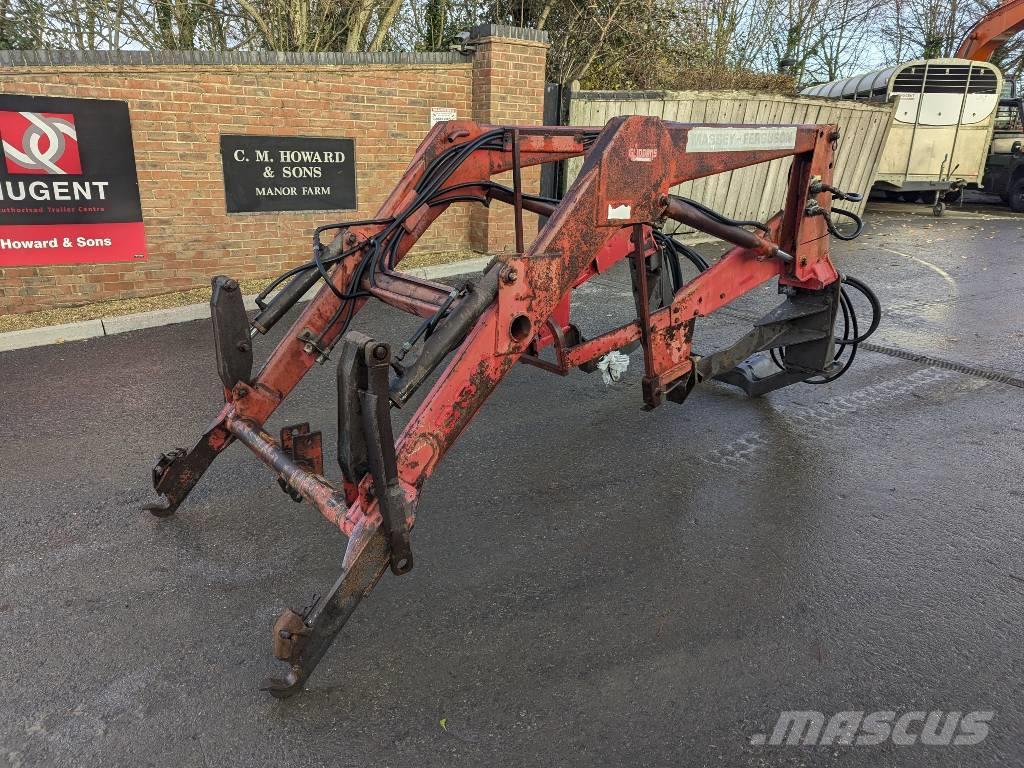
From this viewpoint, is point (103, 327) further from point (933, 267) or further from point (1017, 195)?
point (1017, 195)

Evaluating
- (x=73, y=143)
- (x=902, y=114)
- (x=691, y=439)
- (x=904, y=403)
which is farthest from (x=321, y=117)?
(x=902, y=114)

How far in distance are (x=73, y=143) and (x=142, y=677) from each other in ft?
21.4

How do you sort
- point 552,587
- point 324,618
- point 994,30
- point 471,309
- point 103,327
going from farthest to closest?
point 994,30 < point 103,327 < point 552,587 < point 471,309 < point 324,618

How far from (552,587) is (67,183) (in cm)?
681

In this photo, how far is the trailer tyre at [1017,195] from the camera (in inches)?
656

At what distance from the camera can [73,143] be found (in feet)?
24.3

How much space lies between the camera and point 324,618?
98.7 inches

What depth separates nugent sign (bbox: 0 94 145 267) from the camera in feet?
23.4

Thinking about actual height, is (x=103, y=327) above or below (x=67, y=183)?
below

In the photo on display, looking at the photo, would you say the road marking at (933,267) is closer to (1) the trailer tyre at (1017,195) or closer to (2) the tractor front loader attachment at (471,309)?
(2) the tractor front loader attachment at (471,309)

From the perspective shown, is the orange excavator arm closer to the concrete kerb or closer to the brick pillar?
the brick pillar

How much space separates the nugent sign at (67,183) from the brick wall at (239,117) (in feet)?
0.37

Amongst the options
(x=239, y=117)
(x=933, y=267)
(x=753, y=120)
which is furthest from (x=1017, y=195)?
(x=239, y=117)

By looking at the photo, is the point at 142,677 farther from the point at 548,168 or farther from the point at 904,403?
the point at 548,168
